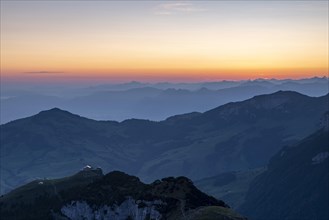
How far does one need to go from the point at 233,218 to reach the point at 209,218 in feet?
29.6

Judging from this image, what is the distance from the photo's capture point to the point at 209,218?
644 feet

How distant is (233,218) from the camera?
195125 millimetres
